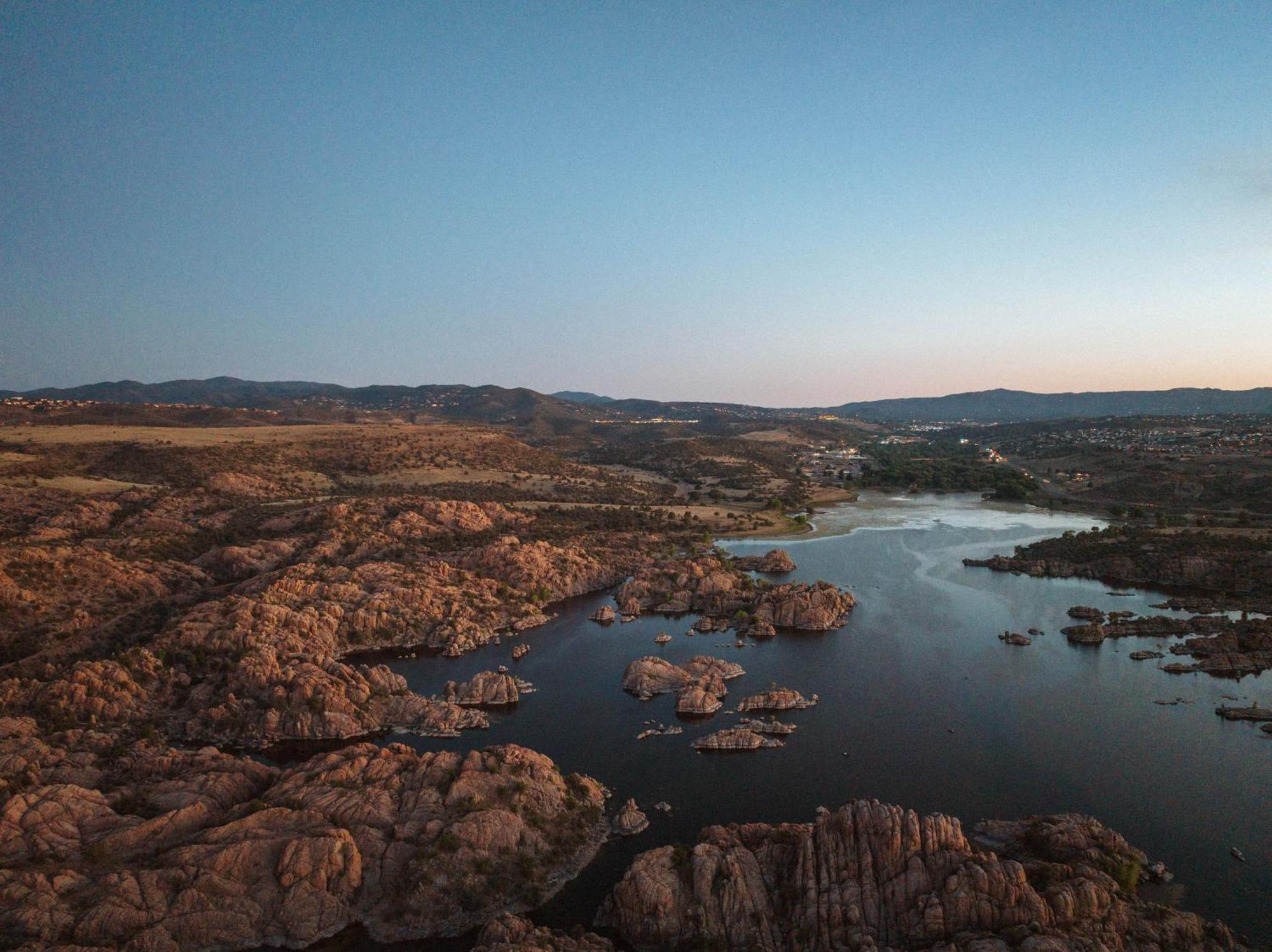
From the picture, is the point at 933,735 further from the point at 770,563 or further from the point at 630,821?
the point at 770,563

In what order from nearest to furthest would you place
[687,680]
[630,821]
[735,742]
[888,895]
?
1. [888,895]
2. [630,821]
3. [735,742]
4. [687,680]

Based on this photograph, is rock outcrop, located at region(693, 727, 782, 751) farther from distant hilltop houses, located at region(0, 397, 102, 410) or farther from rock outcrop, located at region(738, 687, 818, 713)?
distant hilltop houses, located at region(0, 397, 102, 410)

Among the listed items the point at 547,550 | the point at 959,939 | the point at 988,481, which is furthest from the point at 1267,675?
the point at 988,481

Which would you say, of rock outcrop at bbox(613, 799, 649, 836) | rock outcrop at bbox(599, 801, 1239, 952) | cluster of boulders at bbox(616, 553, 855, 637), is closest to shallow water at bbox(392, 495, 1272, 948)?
rock outcrop at bbox(613, 799, 649, 836)

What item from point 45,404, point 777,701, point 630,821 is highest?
point 45,404

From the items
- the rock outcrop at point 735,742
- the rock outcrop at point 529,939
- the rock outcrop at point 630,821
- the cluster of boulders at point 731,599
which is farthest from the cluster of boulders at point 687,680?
the rock outcrop at point 529,939

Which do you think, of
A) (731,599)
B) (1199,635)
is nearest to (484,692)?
(731,599)

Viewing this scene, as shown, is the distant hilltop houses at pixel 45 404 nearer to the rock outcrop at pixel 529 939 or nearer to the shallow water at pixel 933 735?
the shallow water at pixel 933 735

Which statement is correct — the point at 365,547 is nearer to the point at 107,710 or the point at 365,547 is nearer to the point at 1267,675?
the point at 107,710
